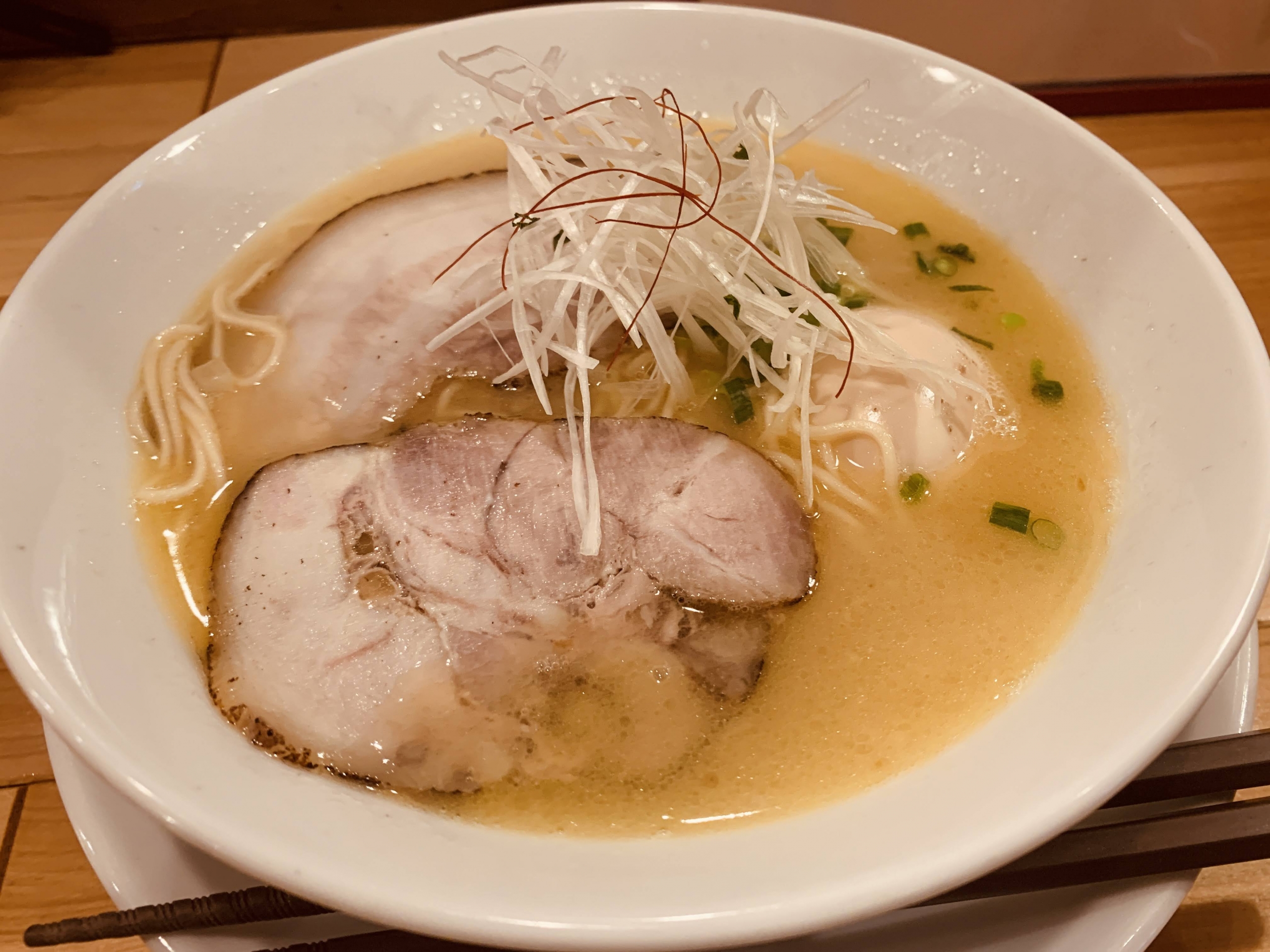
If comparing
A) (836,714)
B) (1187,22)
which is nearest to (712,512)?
(836,714)

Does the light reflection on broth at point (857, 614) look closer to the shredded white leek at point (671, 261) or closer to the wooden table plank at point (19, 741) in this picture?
the shredded white leek at point (671, 261)

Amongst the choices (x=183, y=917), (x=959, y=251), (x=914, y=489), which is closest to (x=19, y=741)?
(x=183, y=917)

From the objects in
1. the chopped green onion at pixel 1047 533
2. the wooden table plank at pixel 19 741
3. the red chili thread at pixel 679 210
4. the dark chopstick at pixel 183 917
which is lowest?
the wooden table plank at pixel 19 741

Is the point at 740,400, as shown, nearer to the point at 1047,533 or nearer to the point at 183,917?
the point at 1047,533

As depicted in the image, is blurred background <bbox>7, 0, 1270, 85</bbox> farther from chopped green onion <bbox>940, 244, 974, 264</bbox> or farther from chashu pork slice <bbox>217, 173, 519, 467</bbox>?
chashu pork slice <bbox>217, 173, 519, 467</bbox>

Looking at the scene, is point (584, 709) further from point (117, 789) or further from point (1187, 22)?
point (1187, 22)

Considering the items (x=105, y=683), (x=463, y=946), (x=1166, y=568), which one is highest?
(x=1166, y=568)

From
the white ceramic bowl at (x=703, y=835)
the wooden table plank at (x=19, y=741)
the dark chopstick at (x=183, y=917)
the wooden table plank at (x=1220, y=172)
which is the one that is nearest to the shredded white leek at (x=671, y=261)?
the white ceramic bowl at (x=703, y=835)
